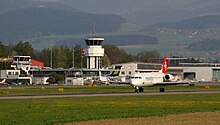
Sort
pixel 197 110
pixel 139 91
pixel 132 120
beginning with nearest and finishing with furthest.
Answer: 1. pixel 132 120
2. pixel 197 110
3. pixel 139 91

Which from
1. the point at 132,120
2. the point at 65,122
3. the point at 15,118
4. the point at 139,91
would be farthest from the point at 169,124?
the point at 139,91

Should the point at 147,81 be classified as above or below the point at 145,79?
below

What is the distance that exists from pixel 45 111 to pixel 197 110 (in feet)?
39.4

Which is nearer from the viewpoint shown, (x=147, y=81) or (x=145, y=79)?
(x=145, y=79)

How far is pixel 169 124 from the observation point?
4684cm

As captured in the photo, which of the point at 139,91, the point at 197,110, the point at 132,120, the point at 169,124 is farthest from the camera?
the point at 139,91

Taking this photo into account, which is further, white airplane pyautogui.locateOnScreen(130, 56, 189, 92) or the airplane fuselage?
the airplane fuselage

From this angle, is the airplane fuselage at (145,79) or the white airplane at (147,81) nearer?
the white airplane at (147,81)

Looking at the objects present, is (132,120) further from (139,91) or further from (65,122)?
(139,91)

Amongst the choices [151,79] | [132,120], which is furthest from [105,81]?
[132,120]

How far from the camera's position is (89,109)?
61156 mm

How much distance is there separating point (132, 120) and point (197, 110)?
10.5 m

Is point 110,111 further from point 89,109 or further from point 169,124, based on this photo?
point 169,124

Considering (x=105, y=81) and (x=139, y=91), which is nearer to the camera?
(x=139, y=91)
